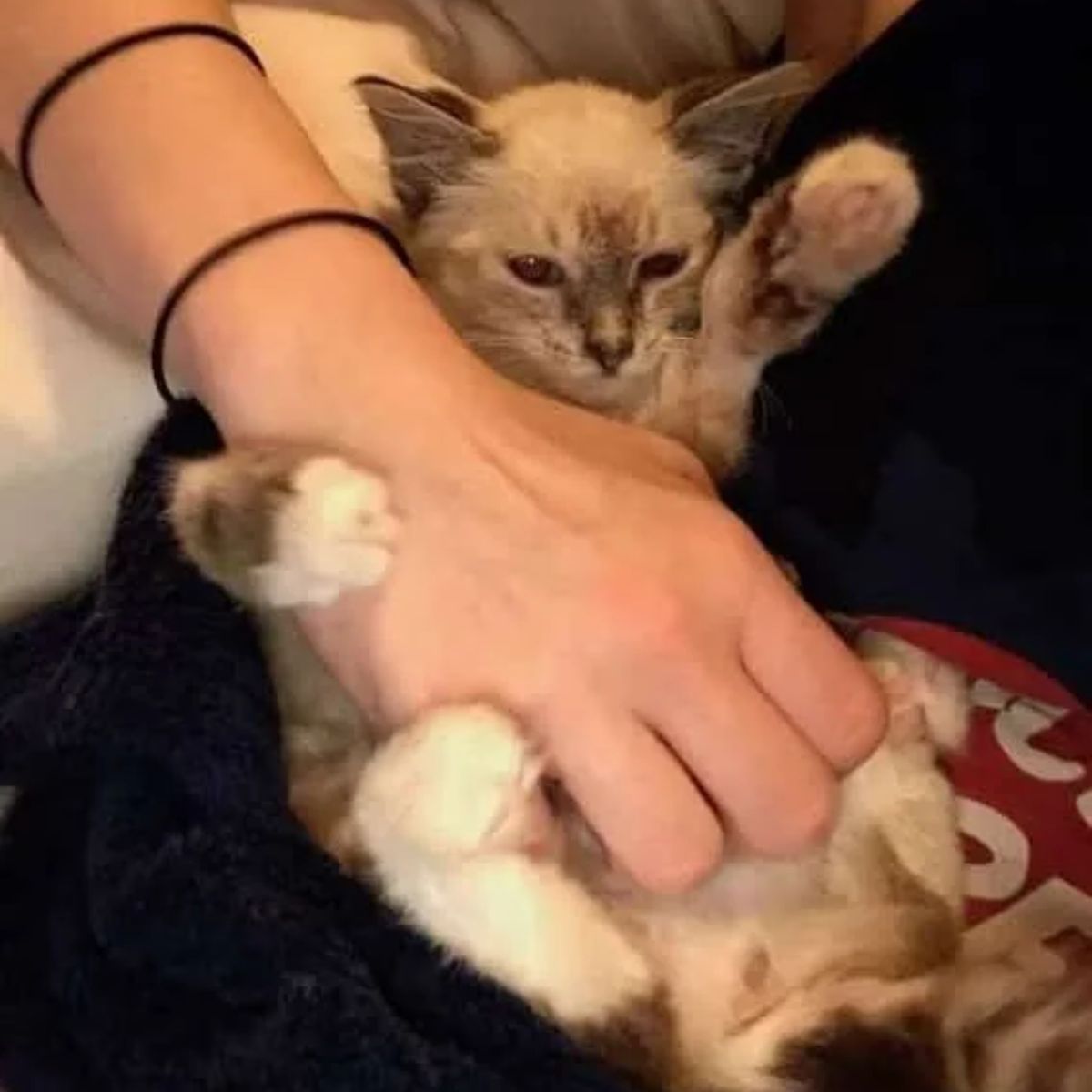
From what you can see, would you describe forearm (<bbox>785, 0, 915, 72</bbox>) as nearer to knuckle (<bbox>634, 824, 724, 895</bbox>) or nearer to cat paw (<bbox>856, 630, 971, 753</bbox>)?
cat paw (<bbox>856, 630, 971, 753</bbox>)

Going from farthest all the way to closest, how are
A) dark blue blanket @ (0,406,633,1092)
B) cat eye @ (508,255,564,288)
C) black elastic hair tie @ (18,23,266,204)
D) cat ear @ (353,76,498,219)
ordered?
cat eye @ (508,255,564,288)
cat ear @ (353,76,498,219)
black elastic hair tie @ (18,23,266,204)
dark blue blanket @ (0,406,633,1092)

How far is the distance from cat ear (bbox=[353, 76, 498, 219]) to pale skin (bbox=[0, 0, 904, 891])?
0.15 meters

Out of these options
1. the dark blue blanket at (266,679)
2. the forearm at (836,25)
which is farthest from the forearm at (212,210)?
the forearm at (836,25)

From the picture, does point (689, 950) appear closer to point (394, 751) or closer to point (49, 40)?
point (394, 751)

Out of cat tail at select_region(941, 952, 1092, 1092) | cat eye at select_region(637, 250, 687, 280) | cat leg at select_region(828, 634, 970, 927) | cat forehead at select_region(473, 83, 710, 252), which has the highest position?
cat forehead at select_region(473, 83, 710, 252)

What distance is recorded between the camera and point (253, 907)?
3.06 feet

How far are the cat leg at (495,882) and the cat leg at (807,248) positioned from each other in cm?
33

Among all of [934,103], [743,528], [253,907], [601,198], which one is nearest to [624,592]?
[743,528]

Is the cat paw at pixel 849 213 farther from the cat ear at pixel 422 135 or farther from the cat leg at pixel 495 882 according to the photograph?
the cat leg at pixel 495 882

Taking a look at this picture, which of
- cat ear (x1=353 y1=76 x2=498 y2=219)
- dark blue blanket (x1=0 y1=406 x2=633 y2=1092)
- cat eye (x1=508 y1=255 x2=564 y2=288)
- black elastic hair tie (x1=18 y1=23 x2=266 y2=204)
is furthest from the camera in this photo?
cat eye (x1=508 y1=255 x2=564 y2=288)

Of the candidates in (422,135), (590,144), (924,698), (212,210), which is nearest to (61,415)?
(212,210)

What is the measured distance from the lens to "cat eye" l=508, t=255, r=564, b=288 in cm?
129

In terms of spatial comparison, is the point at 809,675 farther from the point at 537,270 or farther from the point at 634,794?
the point at 537,270

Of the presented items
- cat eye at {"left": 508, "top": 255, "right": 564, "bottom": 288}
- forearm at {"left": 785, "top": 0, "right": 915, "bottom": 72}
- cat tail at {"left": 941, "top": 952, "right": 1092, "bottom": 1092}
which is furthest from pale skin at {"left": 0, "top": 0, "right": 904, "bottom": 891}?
forearm at {"left": 785, "top": 0, "right": 915, "bottom": 72}
